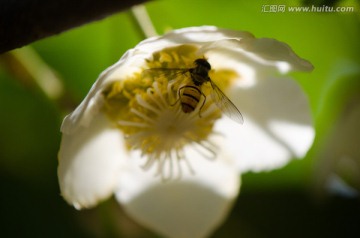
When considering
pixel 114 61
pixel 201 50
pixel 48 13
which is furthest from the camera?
pixel 114 61

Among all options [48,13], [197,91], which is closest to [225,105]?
[197,91]

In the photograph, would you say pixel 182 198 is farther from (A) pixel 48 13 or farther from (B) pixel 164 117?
(A) pixel 48 13

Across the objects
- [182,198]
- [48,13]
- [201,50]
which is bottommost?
[182,198]

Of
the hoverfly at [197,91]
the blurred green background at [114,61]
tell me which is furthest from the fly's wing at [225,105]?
the blurred green background at [114,61]

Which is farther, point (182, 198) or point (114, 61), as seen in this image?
point (114, 61)

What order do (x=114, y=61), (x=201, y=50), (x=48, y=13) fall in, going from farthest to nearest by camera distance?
1. (x=114, y=61)
2. (x=201, y=50)
3. (x=48, y=13)

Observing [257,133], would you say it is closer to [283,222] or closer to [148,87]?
[148,87]

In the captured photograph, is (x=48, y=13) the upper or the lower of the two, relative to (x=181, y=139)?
upper
